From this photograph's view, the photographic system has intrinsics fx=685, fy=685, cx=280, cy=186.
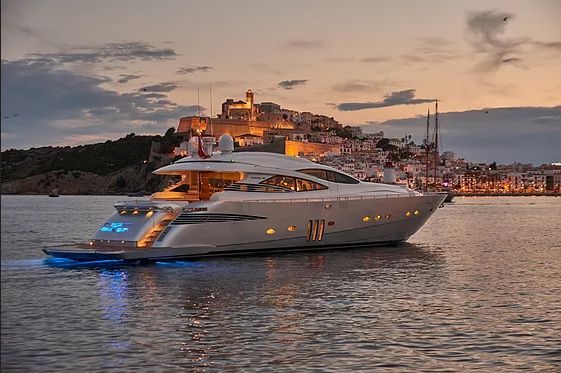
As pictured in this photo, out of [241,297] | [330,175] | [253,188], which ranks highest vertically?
[330,175]

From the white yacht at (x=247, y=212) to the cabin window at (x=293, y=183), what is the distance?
4 cm

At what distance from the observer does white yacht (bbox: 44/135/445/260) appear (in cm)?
2292

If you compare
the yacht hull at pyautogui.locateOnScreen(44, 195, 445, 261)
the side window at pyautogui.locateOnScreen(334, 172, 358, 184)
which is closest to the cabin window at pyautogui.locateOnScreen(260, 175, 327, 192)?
the yacht hull at pyautogui.locateOnScreen(44, 195, 445, 261)

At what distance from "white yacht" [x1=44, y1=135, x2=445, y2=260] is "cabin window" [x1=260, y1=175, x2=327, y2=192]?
0.13ft

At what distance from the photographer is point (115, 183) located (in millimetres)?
181750

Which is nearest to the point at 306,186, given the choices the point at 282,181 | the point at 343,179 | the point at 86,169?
the point at 282,181

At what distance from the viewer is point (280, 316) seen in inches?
→ 522

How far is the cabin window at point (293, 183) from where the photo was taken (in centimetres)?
2614

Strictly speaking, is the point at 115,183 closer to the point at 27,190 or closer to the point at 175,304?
the point at 27,190

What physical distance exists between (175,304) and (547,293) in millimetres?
9313

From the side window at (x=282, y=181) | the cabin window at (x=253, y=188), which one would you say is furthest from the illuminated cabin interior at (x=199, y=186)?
the side window at (x=282, y=181)

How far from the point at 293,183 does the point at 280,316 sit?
13.6 meters

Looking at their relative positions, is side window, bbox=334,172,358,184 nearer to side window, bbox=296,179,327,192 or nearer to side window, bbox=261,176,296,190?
side window, bbox=296,179,327,192

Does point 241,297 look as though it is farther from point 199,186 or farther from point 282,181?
point 199,186
